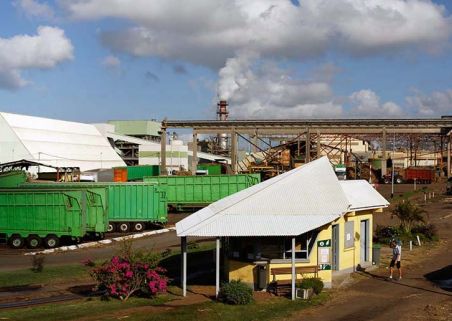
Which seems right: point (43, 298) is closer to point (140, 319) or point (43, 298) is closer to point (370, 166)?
point (140, 319)

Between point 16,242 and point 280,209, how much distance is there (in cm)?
1945

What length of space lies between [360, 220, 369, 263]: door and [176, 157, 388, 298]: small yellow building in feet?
7.35

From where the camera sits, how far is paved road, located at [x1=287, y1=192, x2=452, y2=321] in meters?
16.6

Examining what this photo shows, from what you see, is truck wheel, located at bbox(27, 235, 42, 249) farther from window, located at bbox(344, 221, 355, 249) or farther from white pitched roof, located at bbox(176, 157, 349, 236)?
window, located at bbox(344, 221, 355, 249)

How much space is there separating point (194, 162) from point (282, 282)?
64100 millimetres

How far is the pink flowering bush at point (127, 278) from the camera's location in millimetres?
18375

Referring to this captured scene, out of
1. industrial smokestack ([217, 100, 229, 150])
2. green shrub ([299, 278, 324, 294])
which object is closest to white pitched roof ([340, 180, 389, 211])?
green shrub ([299, 278, 324, 294])

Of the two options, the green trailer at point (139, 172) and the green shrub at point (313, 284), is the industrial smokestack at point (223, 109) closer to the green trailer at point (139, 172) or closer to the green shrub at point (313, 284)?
the green trailer at point (139, 172)

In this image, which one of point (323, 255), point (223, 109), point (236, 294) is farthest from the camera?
point (223, 109)

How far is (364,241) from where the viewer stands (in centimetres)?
2516

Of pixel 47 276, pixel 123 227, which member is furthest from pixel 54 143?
pixel 47 276

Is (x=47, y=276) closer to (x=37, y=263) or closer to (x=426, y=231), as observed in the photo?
(x=37, y=263)

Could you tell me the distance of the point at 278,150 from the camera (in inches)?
3260

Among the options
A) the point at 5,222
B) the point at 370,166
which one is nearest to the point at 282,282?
the point at 5,222
